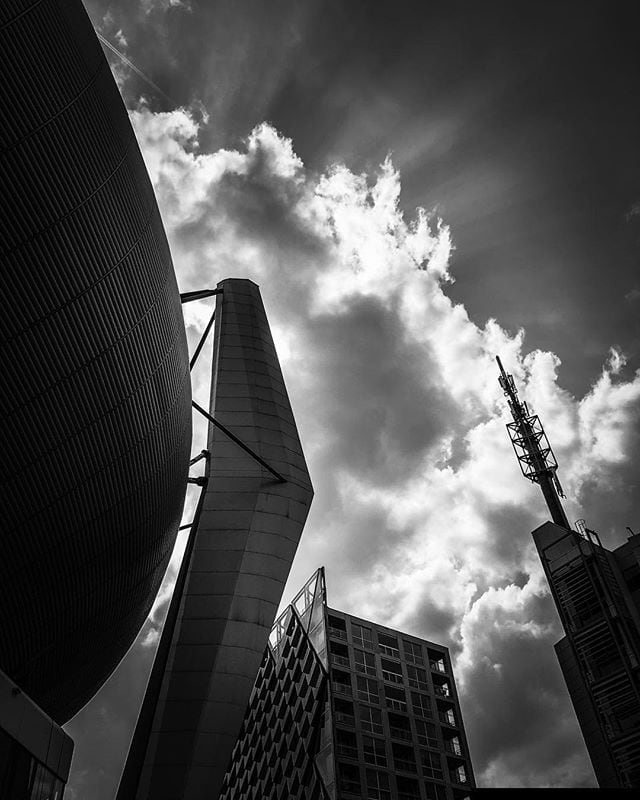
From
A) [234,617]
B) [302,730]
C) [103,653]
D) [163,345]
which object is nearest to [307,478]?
[234,617]

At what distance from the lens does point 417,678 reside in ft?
184

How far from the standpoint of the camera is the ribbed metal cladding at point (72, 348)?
534 inches

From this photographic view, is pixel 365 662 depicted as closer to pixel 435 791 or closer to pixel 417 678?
pixel 417 678

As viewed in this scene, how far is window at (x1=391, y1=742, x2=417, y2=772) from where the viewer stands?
48.7 meters

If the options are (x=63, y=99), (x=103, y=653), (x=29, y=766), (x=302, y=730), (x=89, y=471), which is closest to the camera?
(x=29, y=766)

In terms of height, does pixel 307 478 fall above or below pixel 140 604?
above

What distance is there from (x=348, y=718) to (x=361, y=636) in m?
7.69

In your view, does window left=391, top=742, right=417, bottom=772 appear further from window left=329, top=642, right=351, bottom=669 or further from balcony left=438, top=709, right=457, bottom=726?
window left=329, top=642, right=351, bottom=669

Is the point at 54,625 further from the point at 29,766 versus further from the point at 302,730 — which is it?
the point at 302,730

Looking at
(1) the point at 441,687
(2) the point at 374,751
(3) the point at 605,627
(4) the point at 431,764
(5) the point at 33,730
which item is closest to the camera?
(5) the point at 33,730

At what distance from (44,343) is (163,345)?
5.23 m

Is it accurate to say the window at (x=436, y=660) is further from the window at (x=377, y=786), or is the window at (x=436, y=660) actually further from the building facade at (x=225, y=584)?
the building facade at (x=225, y=584)

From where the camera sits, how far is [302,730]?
50.3 metres

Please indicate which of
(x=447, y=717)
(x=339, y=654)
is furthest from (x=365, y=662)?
(x=447, y=717)
